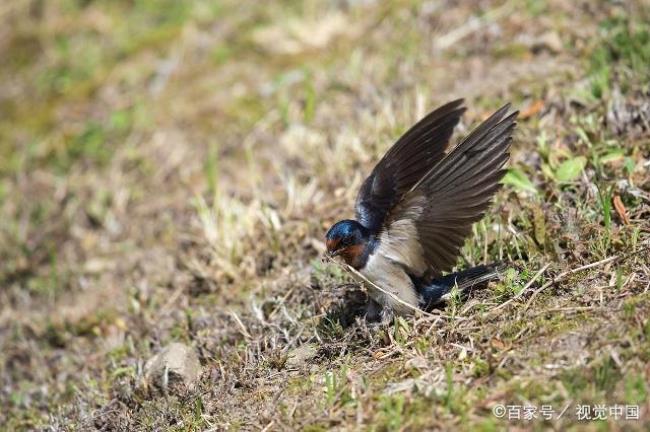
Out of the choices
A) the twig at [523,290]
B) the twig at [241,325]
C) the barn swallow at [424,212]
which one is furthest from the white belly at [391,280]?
the twig at [241,325]

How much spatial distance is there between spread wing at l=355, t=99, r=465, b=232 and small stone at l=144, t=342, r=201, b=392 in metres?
1.04

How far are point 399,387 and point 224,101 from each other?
4.28m

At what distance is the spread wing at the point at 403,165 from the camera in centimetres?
374

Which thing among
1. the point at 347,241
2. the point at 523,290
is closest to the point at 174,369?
the point at 347,241

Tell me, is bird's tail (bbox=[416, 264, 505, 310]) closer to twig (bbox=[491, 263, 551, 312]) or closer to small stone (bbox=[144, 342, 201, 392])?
twig (bbox=[491, 263, 551, 312])

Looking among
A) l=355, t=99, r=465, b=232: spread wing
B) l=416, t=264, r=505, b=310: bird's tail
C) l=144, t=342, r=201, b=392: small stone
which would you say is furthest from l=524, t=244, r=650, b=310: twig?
l=144, t=342, r=201, b=392: small stone

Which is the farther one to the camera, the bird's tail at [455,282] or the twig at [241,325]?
the twig at [241,325]

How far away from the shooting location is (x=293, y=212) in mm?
5066

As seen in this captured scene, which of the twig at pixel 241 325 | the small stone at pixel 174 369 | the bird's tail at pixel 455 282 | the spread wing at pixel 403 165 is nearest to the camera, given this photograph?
the bird's tail at pixel 455 282

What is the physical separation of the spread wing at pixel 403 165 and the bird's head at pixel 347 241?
151mm

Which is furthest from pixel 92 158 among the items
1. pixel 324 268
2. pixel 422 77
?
pixel 324 268

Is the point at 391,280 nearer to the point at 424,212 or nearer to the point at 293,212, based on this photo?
the point at 424,212

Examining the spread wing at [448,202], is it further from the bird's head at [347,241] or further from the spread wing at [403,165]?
the spread wing at [403,165]

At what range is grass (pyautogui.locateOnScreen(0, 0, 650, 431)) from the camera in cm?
326
